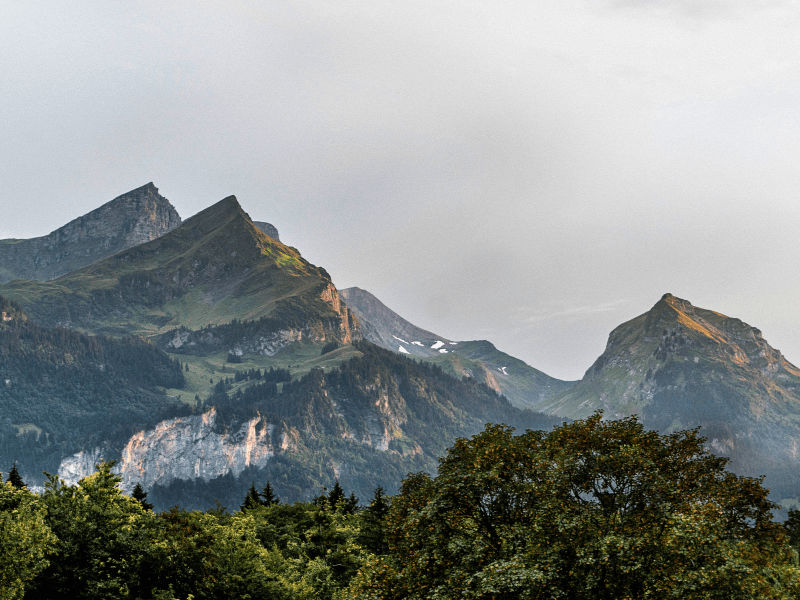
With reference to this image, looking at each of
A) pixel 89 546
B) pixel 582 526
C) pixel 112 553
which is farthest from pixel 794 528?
pixel 89 546

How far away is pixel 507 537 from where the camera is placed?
38219mm

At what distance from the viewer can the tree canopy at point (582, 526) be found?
34.2 metres

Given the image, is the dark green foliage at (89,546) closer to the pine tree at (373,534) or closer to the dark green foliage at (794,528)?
the pine tree at (373,534)

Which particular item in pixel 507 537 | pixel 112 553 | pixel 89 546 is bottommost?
pixel 112 553

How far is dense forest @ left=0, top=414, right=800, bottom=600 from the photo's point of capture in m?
34.7

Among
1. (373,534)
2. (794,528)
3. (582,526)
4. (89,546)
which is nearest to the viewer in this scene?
(582,526)

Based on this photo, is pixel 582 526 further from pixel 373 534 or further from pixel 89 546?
pixel 373 534

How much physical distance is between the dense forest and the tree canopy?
0.11 meters

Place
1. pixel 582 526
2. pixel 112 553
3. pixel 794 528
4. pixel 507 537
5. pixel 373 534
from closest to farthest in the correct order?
pixel 582 526 → pixel 507 537 → pixel 112 553 → pixel 373 534 → pixel 794 528

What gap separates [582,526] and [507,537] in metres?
4.43

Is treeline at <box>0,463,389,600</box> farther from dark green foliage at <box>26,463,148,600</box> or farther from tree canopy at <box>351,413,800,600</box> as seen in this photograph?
tree canopy at <box>351,413,800,600</box>

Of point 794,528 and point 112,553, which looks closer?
point 112,553

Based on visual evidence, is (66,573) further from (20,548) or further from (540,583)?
(540,583)

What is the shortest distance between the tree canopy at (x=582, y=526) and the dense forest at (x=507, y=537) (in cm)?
11
